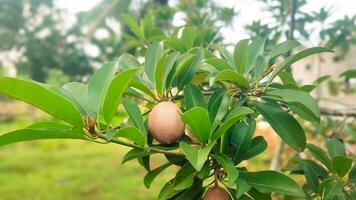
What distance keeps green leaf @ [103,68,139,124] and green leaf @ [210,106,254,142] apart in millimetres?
147

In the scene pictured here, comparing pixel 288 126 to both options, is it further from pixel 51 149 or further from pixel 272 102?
pixel 51 149

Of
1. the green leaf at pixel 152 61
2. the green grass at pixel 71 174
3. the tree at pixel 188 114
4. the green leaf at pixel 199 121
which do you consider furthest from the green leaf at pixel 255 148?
the green grass at pixel 71 174

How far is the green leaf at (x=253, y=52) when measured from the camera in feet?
2.31

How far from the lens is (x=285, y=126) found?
2.17 feet

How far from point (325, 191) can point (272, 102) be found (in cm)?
21

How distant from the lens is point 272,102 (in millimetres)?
683

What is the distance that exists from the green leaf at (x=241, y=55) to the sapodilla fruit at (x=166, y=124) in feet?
0.51

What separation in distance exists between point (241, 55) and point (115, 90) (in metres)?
0.26

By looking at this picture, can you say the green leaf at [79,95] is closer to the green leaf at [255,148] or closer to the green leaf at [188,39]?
the green leaf at [255,148]

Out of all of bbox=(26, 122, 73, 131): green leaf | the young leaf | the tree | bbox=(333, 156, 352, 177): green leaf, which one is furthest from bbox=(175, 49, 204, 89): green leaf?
bbox=(333, 156, 352, 177): green leaf

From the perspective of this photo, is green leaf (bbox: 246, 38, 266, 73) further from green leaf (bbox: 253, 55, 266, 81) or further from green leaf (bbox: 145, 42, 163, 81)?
green leaf (bbox: 145, 42, 163, 81)

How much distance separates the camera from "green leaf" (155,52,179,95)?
2.02ft

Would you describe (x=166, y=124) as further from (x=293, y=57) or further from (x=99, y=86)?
(x=293, y=57)

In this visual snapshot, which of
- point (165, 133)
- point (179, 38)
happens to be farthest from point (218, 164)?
point (179, 38)
